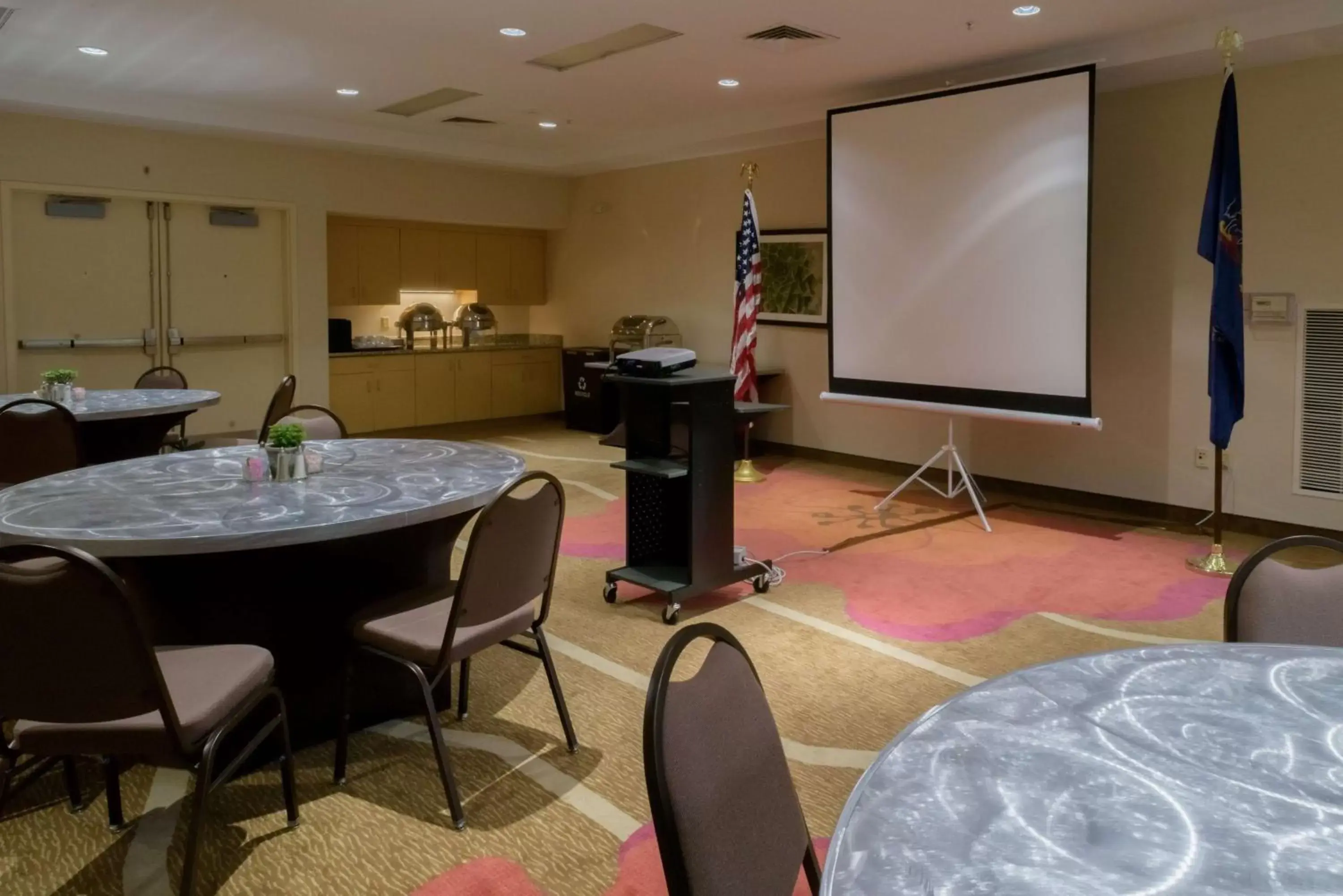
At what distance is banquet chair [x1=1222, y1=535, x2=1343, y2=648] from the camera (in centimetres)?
194

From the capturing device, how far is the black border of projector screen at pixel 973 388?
5.20m

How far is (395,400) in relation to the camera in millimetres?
9516

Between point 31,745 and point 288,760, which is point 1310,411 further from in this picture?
point 31,745

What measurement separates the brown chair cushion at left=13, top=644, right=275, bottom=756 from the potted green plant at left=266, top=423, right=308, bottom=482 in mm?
828

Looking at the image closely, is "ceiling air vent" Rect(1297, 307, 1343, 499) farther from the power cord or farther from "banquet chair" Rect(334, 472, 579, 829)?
"banquet chair" Rect(334, 472, 579, 829)

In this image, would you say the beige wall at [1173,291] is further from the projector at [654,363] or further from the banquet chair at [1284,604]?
the banquet chair at [1284,604]

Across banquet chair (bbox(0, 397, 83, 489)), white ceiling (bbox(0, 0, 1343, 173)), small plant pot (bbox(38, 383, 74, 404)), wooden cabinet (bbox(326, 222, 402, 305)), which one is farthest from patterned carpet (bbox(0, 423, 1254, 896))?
wooden cabinet (bbox(326, 222, 402, 305))

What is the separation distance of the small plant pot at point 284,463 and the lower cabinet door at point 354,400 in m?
6.32

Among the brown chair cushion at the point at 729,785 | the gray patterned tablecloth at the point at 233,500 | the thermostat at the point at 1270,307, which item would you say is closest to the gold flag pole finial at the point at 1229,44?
the thermostat at the point at 1270,307

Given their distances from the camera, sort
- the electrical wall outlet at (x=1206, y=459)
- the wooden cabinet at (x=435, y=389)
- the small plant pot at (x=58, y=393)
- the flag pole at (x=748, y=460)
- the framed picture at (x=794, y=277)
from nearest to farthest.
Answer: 1. the small plant pot at (x=58, y=393)
2. the electrical wall outlet at (x=1206, y=459)
3. the flag pole at (x=748, y=460)
4. the framed picture at (x=794, y=277)
5. the wooden cabinet at (x=435, y=389)

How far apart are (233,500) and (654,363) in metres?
1.87

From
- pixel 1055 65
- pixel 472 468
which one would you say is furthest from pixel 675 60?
pixel 472 468

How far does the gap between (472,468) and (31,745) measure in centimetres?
145

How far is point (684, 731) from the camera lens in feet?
4.04
